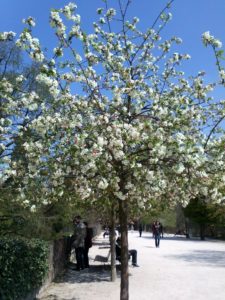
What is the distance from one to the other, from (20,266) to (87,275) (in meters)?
5.74

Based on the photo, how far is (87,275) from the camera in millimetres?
15109

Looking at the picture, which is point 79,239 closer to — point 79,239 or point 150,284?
point 79,239

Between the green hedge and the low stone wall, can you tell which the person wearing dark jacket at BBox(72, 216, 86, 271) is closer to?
the low stone wall

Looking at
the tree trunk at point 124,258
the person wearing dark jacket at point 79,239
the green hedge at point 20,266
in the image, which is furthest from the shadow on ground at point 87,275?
the tree trunk at point 124,258

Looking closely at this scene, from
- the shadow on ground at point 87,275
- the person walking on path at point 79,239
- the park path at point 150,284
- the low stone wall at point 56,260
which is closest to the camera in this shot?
the park path at point 150,284

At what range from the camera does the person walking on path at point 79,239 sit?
16.0m

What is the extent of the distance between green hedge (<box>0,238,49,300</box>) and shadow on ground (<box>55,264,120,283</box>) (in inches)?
141

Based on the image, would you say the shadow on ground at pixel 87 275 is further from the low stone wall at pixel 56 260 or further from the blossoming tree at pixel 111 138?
the blossoming tree at pixel 111 138

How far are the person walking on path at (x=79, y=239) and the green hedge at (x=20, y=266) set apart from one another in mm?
5264

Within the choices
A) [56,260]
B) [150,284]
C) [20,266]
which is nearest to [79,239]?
[56,260]

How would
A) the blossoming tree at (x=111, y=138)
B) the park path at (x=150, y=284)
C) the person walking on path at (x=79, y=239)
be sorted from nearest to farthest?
the blossoming tree at (x=111, y=138), the park path at (x=150, y=284), the person walking on path at (x=79, y=239)

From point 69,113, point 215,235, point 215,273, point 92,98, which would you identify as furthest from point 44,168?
point 215,235

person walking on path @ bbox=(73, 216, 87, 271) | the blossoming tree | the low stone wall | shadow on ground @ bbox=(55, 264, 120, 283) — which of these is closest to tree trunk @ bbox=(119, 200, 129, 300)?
the blossoming tree

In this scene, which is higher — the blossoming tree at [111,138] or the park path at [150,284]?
the blossoming tree at [111,138]
